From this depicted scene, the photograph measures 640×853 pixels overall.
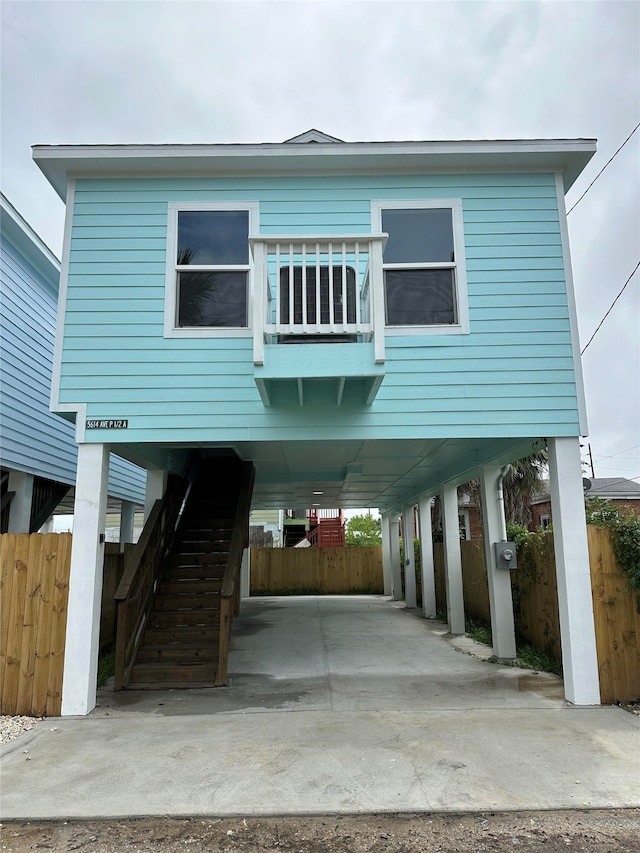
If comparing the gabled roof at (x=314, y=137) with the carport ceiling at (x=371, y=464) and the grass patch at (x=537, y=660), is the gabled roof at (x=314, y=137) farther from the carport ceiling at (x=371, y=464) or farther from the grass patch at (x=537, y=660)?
the grass patch at (x=537, y=660)

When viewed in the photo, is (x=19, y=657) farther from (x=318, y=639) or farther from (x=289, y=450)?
(x=318, y=639)

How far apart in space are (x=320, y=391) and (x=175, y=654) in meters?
3.44

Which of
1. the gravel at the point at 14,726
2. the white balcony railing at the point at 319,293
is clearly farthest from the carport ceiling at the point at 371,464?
the gravel at the point at 14,726

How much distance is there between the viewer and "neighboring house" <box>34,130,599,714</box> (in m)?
6.07

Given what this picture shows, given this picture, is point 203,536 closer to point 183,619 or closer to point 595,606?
point 183,619

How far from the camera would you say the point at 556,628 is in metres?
7.19

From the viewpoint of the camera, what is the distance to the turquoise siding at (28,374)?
958 cm

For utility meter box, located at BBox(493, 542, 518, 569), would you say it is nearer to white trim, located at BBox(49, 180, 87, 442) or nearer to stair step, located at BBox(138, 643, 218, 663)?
stair step, located at BBox(138, 643, 218, 663)

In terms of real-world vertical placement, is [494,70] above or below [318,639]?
above

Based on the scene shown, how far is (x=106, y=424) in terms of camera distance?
617 cm

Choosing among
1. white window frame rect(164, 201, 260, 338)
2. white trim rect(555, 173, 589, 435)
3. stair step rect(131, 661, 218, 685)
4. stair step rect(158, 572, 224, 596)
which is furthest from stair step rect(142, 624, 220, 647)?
Result: white trim rect(555, 173, 589, 435)

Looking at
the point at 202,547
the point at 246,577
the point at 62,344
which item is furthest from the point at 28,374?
the point at 246,577

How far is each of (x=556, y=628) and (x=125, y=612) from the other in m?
4.99

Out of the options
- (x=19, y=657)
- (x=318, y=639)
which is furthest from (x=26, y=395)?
(x=318, y=639)
